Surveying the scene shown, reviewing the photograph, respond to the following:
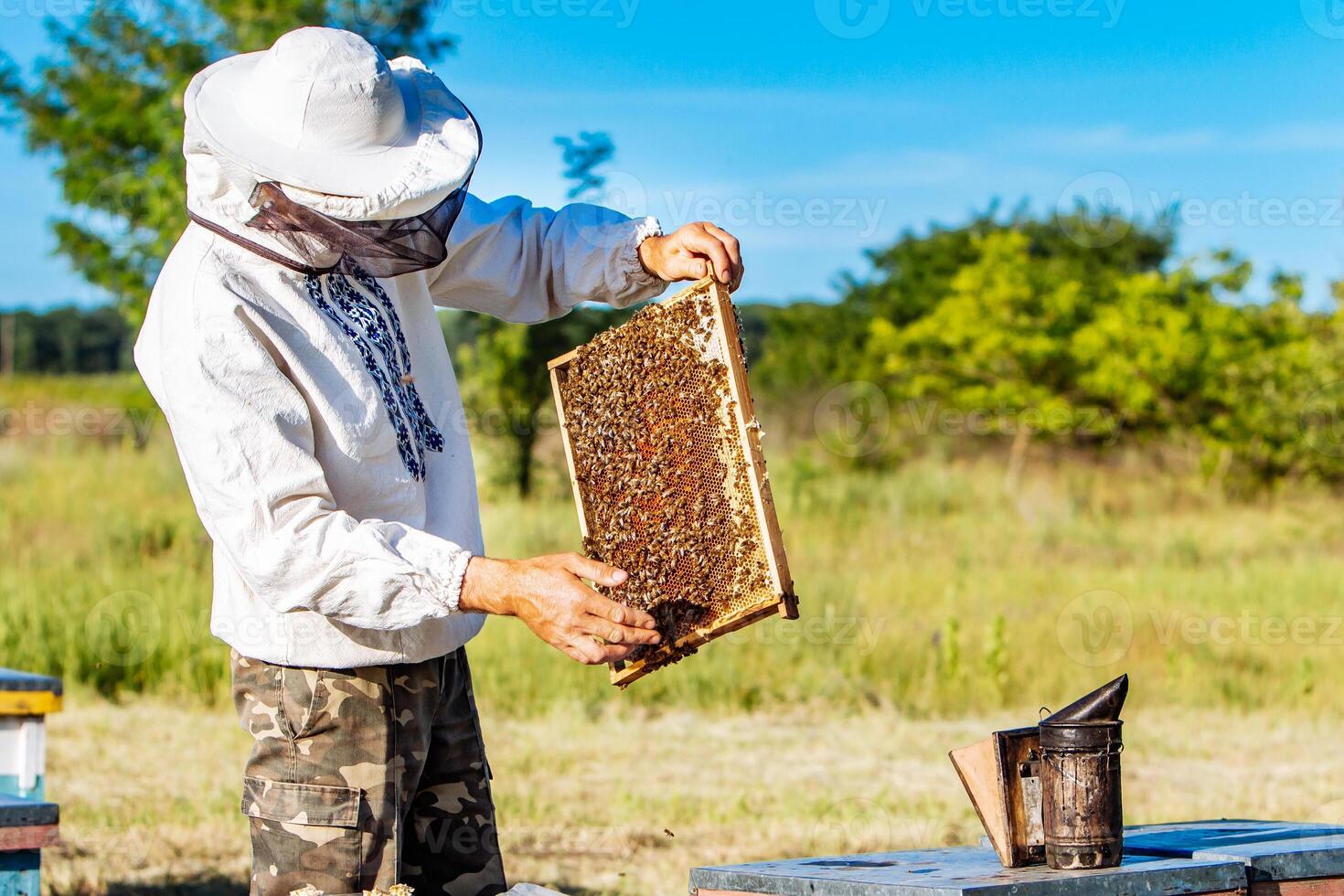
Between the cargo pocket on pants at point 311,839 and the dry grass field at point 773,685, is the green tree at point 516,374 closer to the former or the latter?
the dry grass field at point 773,685

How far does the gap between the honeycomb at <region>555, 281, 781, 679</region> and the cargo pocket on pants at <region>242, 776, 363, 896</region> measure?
635 mm

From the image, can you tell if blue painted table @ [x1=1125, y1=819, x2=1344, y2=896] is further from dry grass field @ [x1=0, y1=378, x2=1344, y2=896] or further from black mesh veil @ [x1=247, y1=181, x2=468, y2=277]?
dry grass field @ [x1=0, y1=378, x2=1344, y2=896]

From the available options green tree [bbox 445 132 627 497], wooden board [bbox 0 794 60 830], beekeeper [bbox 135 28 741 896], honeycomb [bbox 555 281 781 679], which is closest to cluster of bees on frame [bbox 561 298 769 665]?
honeycomb [bbox 555 281 781 679]

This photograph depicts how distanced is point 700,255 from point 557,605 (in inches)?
37.5

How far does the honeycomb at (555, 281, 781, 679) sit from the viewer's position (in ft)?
9.49

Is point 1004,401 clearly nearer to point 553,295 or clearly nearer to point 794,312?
point 794,312

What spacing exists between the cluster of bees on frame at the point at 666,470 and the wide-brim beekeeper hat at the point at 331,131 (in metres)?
0.64

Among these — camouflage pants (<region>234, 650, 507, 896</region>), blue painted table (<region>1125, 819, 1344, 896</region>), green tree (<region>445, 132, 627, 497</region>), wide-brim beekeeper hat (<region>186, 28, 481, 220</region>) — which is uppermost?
green tree (<region>445, 132, 627, 497</region>)

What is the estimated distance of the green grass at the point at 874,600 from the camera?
8742mm

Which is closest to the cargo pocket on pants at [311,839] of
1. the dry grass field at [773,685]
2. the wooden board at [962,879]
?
the wooden board at [962,879]

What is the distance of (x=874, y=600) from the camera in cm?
1041

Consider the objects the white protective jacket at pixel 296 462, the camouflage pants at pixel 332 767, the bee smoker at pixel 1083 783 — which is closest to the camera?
the white protective jacket at pixel 296 462

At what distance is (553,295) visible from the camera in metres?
3.29

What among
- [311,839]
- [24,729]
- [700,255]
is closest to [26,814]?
[24,729]
